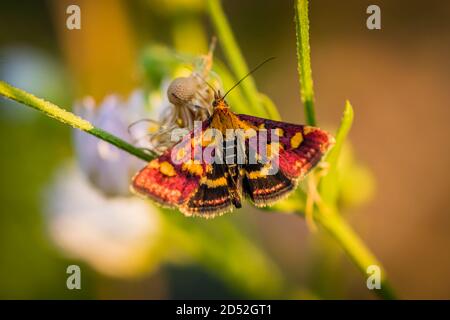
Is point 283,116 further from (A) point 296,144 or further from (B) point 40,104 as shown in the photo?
(B) point 40,104

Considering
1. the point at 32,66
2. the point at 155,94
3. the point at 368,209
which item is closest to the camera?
the point at 155,94

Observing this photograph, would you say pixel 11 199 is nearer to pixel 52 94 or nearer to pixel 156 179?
pixel 52 94

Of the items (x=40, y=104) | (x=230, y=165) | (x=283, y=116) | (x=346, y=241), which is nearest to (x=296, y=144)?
(x=230, y=165)

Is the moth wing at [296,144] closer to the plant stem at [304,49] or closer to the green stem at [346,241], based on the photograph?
the plant stem at [304,49]

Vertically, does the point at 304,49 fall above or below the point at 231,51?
below
